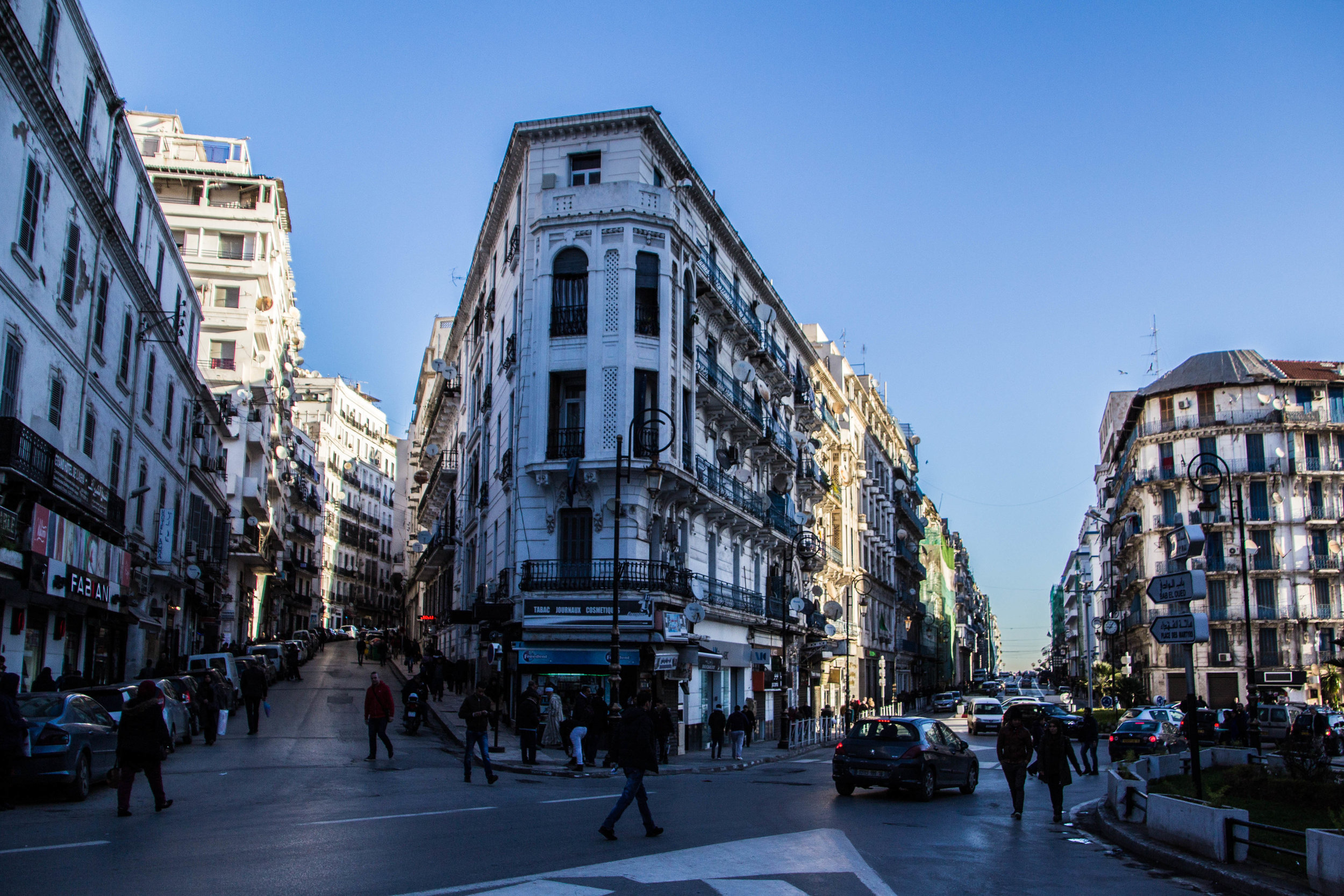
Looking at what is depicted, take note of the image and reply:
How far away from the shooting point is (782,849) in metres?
11.3

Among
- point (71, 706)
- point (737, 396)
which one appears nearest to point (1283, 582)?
point (737, 396)

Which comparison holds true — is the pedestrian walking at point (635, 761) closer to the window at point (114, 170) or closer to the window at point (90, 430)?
the window at point (90, 430)

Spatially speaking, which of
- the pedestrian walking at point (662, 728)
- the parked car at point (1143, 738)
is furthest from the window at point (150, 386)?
the parked car at point (1143, 738)

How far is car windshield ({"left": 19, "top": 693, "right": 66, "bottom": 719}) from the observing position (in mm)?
14406

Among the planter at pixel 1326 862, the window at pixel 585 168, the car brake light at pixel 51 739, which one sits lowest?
the planter at pixel 1326 862

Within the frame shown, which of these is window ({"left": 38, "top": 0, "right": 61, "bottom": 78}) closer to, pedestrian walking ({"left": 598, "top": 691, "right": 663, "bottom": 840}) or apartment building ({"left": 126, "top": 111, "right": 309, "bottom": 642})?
pedestrian walking ({"left": 598, "top": 691, "right": 663, "bottom": 840})

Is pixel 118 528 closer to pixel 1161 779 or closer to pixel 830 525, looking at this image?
pixel 1161 779

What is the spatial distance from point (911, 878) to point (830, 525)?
48837 millimetres

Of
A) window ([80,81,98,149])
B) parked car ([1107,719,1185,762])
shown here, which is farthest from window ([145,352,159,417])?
parked car ([1107,719,1185,762])

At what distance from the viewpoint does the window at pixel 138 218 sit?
30.5m

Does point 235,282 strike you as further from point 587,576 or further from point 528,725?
point 528,725

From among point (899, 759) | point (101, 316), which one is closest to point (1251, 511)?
point (899, 759)

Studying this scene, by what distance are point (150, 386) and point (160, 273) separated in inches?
147

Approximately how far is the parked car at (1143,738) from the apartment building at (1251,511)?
28250mm
